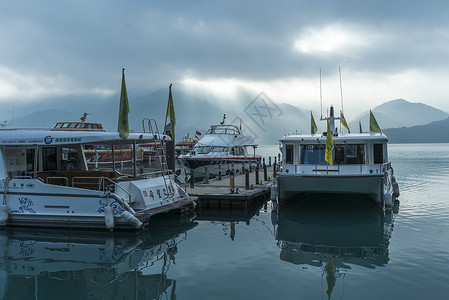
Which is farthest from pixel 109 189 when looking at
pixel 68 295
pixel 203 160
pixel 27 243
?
pixel 203 160

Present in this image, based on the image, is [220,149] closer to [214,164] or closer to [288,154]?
[214,164]

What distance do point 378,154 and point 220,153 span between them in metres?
20.6

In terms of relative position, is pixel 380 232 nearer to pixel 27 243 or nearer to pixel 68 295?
pixel 68 295

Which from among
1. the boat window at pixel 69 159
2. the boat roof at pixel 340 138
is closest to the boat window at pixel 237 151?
the boat roof at pixel 340 138

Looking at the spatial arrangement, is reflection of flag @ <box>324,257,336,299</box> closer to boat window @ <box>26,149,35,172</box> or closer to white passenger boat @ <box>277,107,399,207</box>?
white passenger boat @ <box>277,107,399,207</box>

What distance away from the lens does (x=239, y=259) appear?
1070 cm

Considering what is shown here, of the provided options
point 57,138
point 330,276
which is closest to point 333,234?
point 330,276

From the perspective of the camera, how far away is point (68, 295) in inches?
334

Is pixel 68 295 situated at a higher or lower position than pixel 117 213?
lower

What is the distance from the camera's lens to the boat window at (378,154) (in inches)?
679

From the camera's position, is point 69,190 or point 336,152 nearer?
point 69,190

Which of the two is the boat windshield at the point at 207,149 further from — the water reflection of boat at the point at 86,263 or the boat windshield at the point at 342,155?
the water reflection of boat at the point at 86,263

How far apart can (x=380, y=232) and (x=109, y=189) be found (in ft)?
33.6

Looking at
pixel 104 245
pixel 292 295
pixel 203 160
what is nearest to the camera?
pixel 292 295
